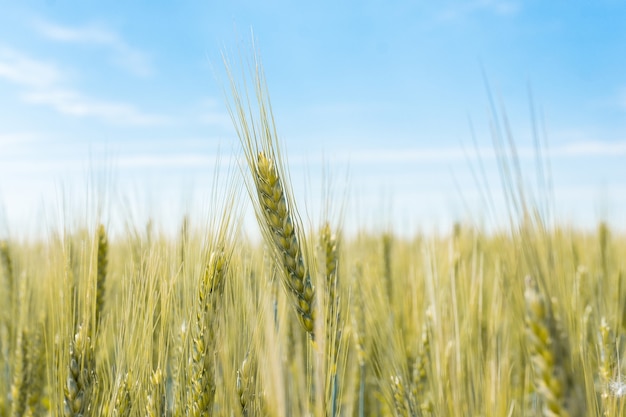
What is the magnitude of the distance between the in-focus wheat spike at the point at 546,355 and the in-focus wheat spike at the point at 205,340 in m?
0.95

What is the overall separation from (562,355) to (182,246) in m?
1.77

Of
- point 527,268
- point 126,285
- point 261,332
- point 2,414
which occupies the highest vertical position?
point 527,268

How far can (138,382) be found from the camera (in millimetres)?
1763

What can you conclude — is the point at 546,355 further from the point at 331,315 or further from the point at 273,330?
the point at 331,315

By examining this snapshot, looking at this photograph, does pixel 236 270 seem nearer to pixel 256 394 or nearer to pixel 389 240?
pixel 256 394

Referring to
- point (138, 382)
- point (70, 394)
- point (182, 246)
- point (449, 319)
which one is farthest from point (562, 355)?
point (182, 246)

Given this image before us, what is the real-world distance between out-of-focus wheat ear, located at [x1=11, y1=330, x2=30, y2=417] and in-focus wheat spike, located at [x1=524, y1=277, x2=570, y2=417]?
7.48 ft

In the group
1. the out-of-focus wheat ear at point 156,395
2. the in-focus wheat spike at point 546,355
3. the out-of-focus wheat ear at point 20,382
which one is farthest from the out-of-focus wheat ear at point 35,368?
the in-focus wheat spike at point 546,355

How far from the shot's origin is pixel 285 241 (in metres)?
1.74

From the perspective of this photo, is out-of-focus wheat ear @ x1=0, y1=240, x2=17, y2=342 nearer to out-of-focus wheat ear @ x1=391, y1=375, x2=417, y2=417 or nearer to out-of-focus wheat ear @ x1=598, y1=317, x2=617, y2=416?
out-of-focus wheat ear @ x1=391, y1=375, x2=417, y2=417

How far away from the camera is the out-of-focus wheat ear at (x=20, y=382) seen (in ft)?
8.01

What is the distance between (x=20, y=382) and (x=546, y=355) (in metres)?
2.37

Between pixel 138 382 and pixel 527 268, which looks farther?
pixel 138 382

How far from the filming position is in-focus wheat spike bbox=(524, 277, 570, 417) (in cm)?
100
